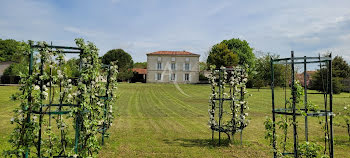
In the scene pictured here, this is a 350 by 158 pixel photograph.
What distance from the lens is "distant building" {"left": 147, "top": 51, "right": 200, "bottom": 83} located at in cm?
4453

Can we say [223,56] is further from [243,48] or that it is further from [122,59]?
[122,59]

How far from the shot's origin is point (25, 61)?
3.25 metres

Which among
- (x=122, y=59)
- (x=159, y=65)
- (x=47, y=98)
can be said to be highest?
(x=122, y=59)

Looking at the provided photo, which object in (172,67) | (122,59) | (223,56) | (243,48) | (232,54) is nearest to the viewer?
(223,56)

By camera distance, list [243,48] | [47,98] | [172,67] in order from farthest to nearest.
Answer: [172,67], [243,48], [47,98]

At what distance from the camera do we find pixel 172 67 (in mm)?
44906

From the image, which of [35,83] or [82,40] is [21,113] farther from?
[82,40]

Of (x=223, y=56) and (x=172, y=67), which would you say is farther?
(x=172, y=67)

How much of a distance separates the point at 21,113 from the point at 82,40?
1304 millimetres

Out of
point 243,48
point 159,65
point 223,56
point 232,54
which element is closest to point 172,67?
point 159,65

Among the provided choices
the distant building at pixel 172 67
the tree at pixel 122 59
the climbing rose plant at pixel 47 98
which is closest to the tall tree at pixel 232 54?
the distant building at pixel 172 67

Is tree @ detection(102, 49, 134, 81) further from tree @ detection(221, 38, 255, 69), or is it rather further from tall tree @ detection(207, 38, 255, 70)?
tree @ detection(221, 38, 255, 69)

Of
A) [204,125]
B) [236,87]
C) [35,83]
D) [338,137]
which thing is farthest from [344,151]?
[35,83]

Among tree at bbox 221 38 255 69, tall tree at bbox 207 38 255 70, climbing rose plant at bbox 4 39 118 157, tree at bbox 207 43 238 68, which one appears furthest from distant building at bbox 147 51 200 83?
climbing rose plant at bbox 4 39 118 157
